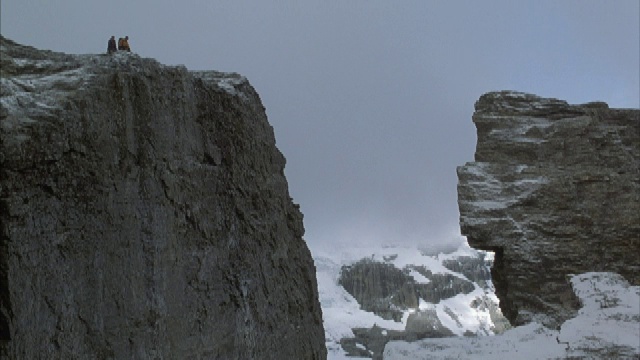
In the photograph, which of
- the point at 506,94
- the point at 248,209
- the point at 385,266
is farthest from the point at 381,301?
the point at 248,209

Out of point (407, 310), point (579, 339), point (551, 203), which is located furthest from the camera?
point (407, 310)

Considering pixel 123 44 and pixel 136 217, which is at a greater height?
pixel 123 44

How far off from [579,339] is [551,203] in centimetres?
Answer: 683

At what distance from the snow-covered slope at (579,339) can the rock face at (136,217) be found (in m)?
10.5

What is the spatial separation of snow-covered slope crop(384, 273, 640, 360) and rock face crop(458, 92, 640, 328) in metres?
1.42

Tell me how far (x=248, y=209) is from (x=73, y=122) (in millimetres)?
4096

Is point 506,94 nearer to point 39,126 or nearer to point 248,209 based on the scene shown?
point 248,209

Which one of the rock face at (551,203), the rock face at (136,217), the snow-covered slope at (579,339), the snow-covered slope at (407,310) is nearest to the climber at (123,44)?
the rock face at (136,217)

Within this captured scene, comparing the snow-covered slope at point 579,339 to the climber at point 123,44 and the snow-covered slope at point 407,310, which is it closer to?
the climber at point 123,44

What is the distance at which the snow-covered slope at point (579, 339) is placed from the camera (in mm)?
19047

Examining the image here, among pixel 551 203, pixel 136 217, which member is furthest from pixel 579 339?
pixel 136 217

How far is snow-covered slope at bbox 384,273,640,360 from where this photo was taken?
62.5ft

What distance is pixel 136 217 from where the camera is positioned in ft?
26.6

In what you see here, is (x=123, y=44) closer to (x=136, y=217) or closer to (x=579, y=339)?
(x=136, y=217)
